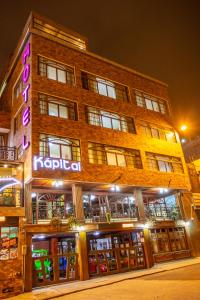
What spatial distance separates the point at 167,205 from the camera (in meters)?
25.6

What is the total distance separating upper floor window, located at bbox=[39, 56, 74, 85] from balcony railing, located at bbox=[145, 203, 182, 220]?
45.3ft

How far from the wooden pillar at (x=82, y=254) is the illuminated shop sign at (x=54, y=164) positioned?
456 cm

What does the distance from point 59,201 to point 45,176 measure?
3201 millimetres

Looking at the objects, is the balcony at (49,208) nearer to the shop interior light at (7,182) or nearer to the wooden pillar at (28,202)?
the wooden pillar at (28,202)

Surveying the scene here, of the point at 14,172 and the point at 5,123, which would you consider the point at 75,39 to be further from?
the point at 14,172

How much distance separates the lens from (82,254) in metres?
16.9

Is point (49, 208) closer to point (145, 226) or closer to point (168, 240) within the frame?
point (145, 226)

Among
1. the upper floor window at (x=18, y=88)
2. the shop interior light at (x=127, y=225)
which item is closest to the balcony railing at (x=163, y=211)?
the shop interior light at (x=127, y=225)

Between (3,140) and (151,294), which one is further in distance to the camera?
(3,140)

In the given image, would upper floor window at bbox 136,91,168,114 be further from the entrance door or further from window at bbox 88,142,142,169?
the entrance door

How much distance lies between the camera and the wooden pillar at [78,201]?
17781 millimetres

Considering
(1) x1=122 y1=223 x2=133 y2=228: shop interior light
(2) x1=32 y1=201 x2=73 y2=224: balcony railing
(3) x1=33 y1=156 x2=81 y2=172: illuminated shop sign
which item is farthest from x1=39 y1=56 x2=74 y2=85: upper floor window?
(1) x1=122 y1=223 x2=133 y2=228: shop interior light

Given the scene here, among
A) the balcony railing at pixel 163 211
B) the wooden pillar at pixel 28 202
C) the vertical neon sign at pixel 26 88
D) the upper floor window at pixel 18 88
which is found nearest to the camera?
the wooden pillar at pixel 28 202

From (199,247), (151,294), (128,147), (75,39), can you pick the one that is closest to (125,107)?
(128,147)
